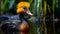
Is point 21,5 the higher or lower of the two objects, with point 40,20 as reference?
higher

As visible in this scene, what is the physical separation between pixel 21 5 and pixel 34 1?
10 cm

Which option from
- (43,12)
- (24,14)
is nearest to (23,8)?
(24,14)

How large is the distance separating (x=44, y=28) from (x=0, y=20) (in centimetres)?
34

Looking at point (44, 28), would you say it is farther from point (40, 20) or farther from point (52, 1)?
point (52, 1)

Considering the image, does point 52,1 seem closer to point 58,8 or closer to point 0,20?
point 58,8

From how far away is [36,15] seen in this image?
4.52 feet

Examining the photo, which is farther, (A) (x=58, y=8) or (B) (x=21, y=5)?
(A) (x=58, y=8)

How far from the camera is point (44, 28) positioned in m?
1.42

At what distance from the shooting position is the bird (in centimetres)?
134

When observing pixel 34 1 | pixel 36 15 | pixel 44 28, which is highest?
pixel 34 1

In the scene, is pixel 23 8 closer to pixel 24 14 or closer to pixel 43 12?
pixel 24 14

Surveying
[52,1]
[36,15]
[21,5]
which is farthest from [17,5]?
[52,1]

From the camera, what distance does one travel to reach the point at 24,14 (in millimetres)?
1367

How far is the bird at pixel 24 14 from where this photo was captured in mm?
1340
